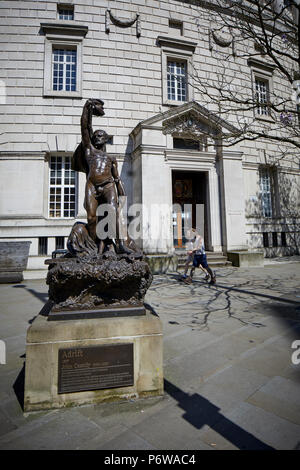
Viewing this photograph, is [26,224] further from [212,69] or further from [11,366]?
[212,69]

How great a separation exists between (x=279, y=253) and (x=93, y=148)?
16756 mm

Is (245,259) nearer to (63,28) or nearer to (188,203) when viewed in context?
(188,203)

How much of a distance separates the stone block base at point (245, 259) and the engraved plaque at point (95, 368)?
36.0 feet

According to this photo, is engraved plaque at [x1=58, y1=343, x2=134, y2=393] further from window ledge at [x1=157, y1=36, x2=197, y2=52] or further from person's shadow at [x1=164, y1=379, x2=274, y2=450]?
window ledge at [x1=157, y1=36, x2=197, y2=52]

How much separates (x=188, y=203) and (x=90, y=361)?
1460 cm

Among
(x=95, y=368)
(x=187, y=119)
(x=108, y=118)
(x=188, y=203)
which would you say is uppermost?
(x=108, y=118)

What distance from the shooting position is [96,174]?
11.7 feet

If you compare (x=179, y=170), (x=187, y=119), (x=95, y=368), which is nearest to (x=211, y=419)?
(x=95, y=368)

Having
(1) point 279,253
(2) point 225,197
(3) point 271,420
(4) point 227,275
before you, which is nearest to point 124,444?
(3) point 271,420

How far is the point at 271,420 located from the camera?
2.21 metres

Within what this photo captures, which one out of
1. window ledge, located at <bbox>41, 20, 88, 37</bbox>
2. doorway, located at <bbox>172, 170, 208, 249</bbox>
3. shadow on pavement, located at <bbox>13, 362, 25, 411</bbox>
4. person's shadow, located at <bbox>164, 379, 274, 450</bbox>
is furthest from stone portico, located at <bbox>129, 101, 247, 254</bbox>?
person's shadow, located at <bbox>164, 379, 274, 450</bbox>

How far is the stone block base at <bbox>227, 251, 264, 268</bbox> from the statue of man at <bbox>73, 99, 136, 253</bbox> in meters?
10.3

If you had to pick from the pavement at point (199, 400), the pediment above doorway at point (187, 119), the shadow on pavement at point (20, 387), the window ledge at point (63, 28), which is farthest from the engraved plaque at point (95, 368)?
the window ledge at point (63, 28)

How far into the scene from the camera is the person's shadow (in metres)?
1.95
